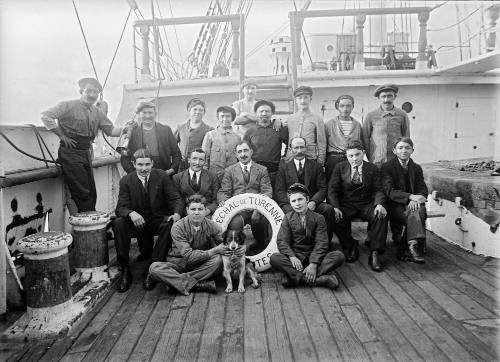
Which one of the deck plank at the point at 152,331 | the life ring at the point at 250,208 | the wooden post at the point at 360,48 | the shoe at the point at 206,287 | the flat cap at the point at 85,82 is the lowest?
the deck plank at the point at 152,331

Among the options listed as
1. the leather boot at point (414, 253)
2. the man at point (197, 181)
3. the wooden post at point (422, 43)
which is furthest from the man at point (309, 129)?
the wooden post at point (422, 43)

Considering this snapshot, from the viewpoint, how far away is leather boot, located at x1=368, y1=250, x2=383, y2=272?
4312 mm

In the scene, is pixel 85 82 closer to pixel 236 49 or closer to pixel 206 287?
pixel 206 287

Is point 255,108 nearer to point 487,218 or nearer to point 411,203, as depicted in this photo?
point 411,203

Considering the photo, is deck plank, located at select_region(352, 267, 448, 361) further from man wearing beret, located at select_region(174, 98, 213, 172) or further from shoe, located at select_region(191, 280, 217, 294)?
man wearing beret, located at select_region(174, 98, 213, 172)

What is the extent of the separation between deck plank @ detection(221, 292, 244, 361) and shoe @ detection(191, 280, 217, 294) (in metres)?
0.15

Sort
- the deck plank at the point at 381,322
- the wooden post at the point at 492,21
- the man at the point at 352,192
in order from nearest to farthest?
the deck plank at the point at 381,322
the man at the point at 352,192
the wooden post at the point at 492,21

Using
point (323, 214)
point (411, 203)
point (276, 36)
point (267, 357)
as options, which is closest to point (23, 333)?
point (267, 357)

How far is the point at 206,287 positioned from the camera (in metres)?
3.82

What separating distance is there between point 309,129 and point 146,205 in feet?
6.77

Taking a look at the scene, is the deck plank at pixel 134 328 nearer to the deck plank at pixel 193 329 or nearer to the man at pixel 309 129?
the deck plank at pixel 193 329

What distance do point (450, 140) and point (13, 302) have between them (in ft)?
26.4

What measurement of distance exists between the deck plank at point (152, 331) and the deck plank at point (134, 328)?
0.03 meters

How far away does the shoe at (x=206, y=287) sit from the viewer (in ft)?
12.5
